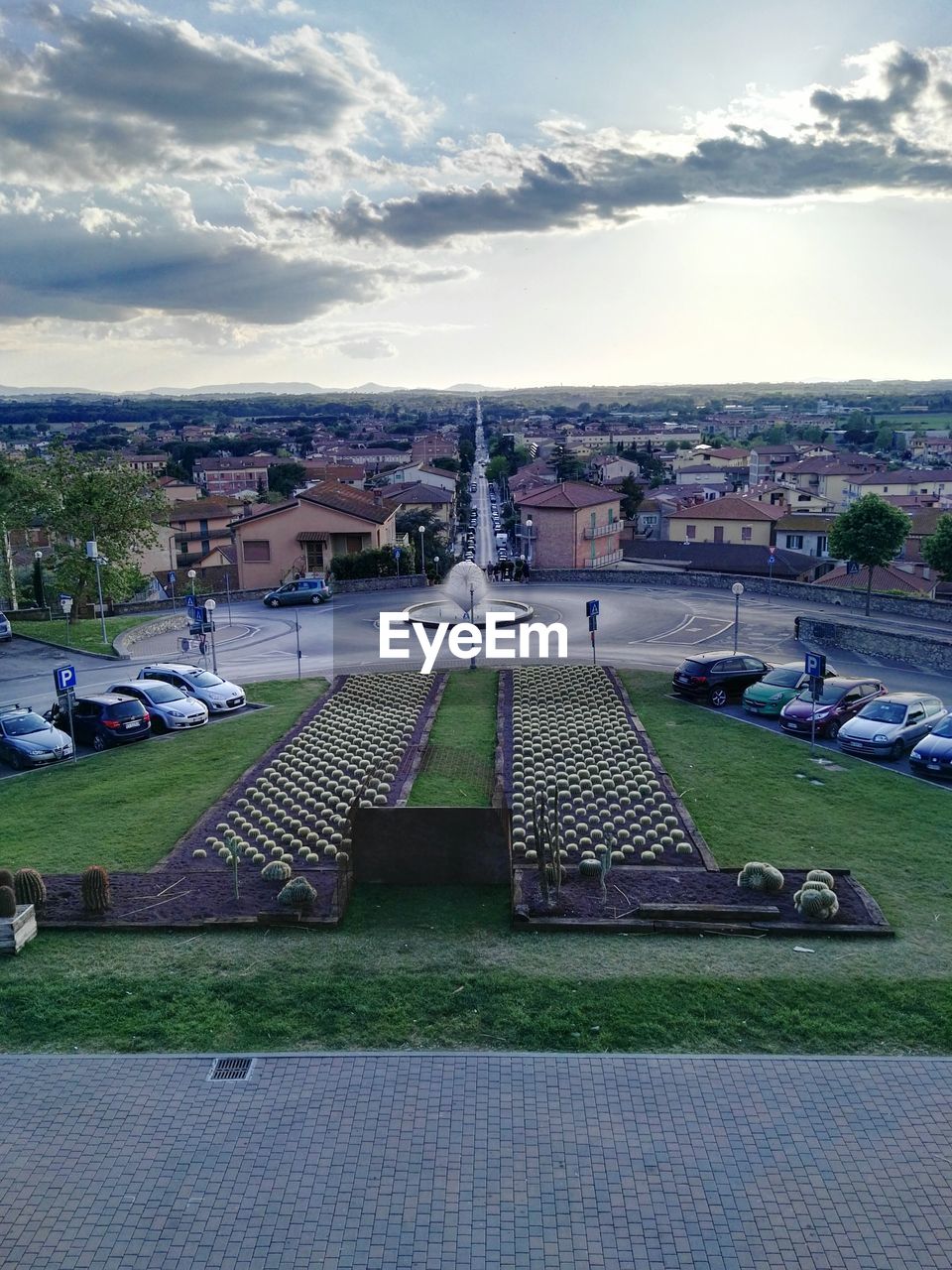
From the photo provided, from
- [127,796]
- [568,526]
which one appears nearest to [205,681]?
[127,796]

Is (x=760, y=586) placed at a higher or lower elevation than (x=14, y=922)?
lower

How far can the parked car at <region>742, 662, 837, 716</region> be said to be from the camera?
22547 millimetres

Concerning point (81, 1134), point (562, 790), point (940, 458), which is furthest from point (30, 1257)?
point (940, 458)

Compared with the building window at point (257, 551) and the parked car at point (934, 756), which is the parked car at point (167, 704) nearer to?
the parked car at point (934, 756)

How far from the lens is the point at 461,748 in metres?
20.1

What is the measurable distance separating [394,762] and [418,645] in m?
12.9

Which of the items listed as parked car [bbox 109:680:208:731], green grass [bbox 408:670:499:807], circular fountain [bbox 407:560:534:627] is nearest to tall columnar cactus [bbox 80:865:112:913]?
green grass [bbox 408:670:499:807]

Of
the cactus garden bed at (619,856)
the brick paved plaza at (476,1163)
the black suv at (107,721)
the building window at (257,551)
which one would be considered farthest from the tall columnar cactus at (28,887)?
the building window at (257,551)

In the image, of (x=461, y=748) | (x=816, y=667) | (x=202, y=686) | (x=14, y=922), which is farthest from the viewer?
(x=202, y=686)

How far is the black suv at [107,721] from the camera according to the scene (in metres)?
21.3

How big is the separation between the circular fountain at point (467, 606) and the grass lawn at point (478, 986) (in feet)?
73.5

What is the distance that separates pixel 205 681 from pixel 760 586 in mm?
25901

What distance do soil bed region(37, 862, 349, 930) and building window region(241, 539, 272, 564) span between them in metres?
37.7

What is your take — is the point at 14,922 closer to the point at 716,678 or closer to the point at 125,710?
the point at 125,710
